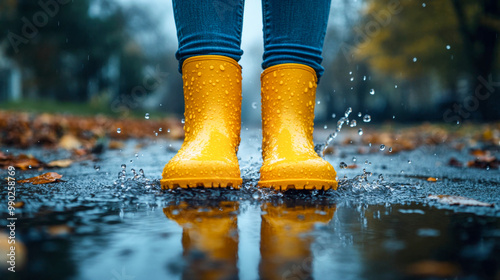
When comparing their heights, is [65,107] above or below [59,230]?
above

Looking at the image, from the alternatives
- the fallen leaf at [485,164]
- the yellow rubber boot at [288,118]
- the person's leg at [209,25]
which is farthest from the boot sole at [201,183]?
the fallen leaf at [485,164]

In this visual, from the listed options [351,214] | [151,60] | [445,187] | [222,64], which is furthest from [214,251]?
[151,60]

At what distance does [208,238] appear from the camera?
34.5 inches

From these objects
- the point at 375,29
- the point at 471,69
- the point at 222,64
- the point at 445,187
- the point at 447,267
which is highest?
the point at 375,29

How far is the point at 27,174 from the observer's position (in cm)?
196

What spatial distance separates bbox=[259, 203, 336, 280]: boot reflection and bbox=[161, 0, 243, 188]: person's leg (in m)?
0.50

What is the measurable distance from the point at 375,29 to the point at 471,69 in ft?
15.1

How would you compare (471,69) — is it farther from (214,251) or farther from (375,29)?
(214,251)

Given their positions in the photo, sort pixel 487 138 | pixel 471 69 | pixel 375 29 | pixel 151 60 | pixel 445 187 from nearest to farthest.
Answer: pixel 445 187 → pixel 487 138 → pixel 471 69 → pixel 375 29 → pixel 151 60

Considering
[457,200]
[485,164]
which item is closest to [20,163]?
[457,200]

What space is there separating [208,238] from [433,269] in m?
0.43

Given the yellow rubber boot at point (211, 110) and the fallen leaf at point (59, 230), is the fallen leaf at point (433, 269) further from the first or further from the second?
the yellow rubber boot at point (211, 110)

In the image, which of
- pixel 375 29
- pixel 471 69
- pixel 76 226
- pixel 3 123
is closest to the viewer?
pixel 76 226

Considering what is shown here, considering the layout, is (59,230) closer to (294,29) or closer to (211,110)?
(211,110)
